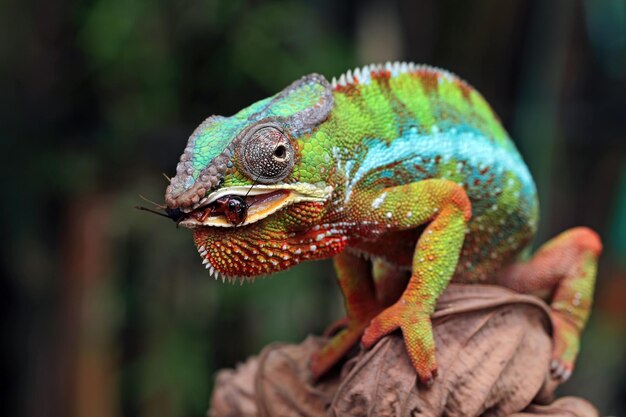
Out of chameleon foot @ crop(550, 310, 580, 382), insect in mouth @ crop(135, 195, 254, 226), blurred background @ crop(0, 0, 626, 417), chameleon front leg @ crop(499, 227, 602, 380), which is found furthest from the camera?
blurred background @ crop(0, 0, 626, 417)

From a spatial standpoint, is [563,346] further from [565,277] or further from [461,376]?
[461,376]

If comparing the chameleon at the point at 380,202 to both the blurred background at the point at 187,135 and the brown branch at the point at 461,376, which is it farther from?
the blurred background at the point at 187,135

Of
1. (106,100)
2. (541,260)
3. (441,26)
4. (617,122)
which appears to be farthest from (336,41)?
(541,260)

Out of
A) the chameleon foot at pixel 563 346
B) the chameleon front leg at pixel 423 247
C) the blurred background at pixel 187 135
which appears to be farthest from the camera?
the blurred background at pixel 187 135

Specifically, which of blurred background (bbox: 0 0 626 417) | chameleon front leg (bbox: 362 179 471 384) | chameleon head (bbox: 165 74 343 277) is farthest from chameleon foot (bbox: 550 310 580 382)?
blurred background (bbox: 0 0 626 417)

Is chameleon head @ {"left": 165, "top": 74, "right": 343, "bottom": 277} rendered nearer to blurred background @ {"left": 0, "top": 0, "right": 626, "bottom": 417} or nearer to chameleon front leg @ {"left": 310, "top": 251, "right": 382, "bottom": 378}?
chameleon front leg @ {"left": 310, "top": 251, "right": 382, "bottom": 378}

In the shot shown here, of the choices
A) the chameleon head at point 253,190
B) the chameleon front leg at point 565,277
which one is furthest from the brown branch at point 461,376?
the chameleon head at point 253,190
